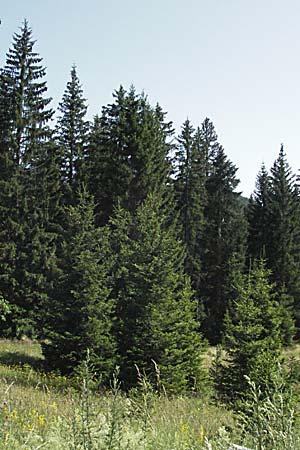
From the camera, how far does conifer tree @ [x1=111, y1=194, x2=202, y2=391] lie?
14312 millimetres

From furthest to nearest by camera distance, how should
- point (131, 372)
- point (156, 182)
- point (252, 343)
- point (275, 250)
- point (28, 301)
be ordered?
point (275, 250) < point (156, 182) < point (28, 301) < point (131, 372) < point (252, 343)

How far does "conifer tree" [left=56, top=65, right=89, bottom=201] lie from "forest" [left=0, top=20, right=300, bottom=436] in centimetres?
7

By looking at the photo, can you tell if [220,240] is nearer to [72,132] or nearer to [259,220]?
[259,220]

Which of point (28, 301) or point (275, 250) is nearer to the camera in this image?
point (28, 301)

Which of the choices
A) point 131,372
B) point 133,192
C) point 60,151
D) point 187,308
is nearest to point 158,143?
point 133,192

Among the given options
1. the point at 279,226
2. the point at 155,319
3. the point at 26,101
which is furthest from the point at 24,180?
the point at 279,226

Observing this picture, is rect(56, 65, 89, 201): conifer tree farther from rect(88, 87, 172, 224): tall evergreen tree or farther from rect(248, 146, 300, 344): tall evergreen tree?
rect(248, 146, 300, 344): tall evergreen tree

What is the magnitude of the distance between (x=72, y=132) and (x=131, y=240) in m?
16.4

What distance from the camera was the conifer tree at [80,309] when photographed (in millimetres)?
15266

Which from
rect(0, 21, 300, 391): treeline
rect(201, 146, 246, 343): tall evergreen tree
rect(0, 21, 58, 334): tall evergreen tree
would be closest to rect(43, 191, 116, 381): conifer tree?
rect(0, 21, 300, 391): treeline

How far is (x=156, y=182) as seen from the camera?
1172 inches

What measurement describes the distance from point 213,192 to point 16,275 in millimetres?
17090

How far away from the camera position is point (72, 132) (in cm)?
3148

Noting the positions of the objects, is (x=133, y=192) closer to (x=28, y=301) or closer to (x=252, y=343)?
(x=28, y=301)
